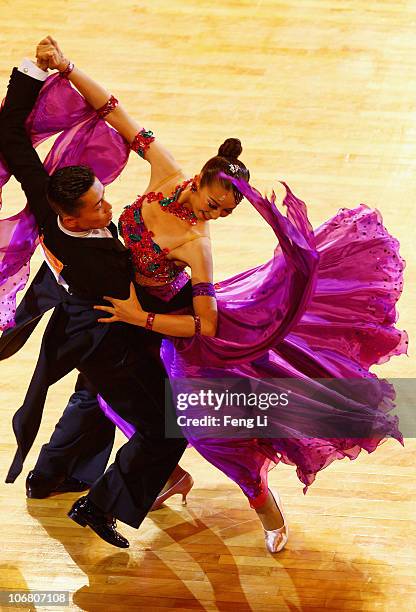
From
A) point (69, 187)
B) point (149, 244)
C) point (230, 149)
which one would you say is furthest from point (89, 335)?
point (230, 149)

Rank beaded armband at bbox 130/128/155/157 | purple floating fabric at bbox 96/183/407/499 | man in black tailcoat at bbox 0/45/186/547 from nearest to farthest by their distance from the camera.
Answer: man in black tailcoat at bbox 0/45/186/547, purple floating fabric at bbox 96/183/407/499, beaded armband at bbox 130/128/155/157

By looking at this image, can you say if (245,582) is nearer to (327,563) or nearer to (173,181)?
(327,563)

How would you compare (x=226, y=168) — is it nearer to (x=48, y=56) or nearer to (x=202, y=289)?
(x=202, y=289)

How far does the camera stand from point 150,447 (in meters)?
3.70

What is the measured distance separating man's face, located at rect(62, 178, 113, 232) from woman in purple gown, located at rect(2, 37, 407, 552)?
18cm

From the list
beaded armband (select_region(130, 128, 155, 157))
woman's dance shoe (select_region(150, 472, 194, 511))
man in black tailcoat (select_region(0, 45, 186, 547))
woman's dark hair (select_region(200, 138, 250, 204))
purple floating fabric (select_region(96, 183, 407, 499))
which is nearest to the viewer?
woman's dark hair (select_region(200, 138, 250, 204))

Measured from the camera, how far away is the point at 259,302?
362 cm

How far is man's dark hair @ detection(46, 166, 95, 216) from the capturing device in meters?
3.28

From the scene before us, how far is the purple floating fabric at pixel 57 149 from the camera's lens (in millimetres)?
3631

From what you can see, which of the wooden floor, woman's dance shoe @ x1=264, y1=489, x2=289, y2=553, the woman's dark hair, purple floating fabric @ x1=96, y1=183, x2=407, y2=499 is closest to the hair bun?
the woman's dark hair

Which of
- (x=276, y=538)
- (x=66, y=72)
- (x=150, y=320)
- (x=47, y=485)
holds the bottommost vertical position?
(x=276, y=538)

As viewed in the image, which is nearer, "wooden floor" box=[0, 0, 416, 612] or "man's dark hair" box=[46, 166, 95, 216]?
"man's dark hair" box=[46, 166, 95, 216]

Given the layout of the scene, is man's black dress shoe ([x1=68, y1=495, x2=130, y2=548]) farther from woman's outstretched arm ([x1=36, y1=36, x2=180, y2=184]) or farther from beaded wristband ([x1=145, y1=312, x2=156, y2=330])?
woman's outstretched arm ([x1=36, y1=36, x2=180, y2=184])

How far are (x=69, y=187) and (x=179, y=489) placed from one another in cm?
128
